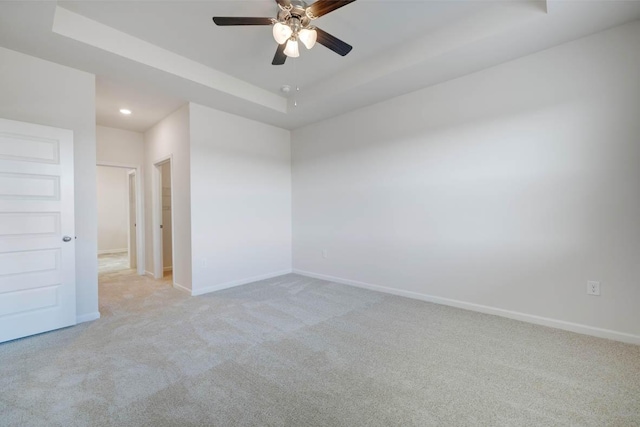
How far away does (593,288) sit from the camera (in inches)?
96.5

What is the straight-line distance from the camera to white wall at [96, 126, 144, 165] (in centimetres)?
462

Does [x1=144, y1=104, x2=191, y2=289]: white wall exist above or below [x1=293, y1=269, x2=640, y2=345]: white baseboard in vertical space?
above

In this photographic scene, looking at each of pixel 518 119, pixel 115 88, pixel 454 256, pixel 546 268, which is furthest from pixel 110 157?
pixel 546 268

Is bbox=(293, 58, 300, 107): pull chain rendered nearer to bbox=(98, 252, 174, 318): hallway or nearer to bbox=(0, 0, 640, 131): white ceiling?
bbox=(0, 0, 640, 131): white ceiling

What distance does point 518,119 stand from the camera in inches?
109

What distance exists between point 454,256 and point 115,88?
14.7 feet

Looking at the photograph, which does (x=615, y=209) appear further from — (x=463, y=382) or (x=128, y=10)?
(x=128, y=10)

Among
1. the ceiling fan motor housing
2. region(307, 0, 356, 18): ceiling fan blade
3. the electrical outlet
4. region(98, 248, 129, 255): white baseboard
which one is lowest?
region(98, 248, 129, 255): white baseboard

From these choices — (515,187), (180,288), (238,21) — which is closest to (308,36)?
(238,21)

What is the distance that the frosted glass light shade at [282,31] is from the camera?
2.12 meters

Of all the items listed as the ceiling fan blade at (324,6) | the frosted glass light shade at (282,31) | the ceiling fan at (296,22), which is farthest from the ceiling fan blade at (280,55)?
the ceiling fan blade at (324,6)

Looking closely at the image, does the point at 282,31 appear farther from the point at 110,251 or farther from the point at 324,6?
the point at 110,251

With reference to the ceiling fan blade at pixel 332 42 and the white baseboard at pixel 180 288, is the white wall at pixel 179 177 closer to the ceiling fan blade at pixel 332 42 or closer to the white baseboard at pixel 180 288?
the white baseboard at pixel 180 288

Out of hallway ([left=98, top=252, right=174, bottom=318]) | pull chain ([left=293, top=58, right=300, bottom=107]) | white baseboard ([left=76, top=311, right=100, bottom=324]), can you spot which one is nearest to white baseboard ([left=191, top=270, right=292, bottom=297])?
hallway ([left=98, top=252, right=174, bottom=318])
